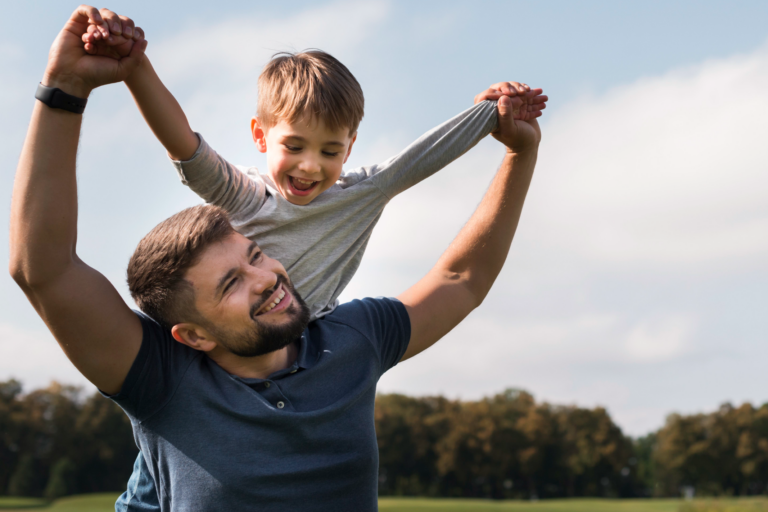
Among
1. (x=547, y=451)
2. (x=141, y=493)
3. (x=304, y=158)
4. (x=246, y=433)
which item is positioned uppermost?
(x=304, y=158)

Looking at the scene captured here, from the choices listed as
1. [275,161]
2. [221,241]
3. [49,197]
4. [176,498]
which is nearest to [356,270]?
[275,161]

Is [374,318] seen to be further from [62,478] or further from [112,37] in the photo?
[62,478]

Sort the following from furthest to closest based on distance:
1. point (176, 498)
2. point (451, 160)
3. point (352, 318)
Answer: point (451, 160), point (352, 318), point (176, 498)

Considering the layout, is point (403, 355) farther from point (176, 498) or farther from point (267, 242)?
point (176, 498)

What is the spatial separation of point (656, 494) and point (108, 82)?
75.5 metres

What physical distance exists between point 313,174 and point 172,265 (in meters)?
0.86

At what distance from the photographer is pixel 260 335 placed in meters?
2.71

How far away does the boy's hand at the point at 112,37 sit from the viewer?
2.23 meters

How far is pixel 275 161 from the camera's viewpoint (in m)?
3.33

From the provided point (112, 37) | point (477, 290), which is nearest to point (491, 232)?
point (477, 290)

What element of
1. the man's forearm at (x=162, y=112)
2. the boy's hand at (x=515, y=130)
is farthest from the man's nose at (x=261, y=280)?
the boy's hand at (x=515, y=130)

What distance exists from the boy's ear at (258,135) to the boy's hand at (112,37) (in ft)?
4.08

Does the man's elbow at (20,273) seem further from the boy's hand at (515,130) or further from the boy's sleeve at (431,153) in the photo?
the boy's hand at (515,130)

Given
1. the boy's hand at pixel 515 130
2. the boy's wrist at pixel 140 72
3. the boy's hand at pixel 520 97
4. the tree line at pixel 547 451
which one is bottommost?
the tree line at pixel 547 451
